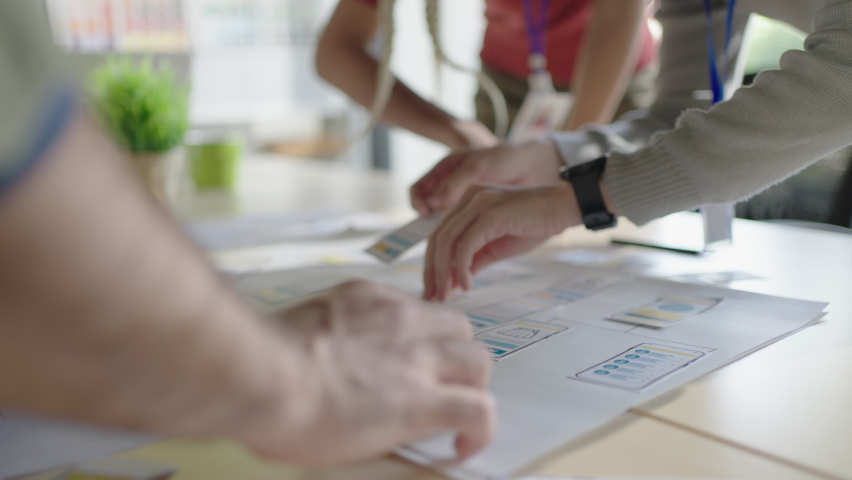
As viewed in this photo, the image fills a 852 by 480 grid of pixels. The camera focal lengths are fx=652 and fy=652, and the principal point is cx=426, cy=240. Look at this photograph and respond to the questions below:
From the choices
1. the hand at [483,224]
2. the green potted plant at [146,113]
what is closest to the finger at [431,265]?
the hand at [483,224]

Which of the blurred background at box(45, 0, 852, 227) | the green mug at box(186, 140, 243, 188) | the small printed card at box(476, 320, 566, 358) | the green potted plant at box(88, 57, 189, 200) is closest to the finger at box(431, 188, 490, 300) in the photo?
the small printed card at box(476, 320, 566, 358)

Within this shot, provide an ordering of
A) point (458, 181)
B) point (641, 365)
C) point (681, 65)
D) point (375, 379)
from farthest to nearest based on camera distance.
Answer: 1. point (681, 65)
2. point (458, 181)
3. point (641, 365)
4. point (375, 379)

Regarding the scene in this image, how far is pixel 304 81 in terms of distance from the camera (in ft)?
12.8

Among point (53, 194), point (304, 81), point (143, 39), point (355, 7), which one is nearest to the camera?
point (53, 194)

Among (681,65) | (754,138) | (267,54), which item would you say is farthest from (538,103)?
(267,54)

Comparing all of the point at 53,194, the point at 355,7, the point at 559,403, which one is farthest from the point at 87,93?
the point at 355,7

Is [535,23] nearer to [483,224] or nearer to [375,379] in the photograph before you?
[483,224]

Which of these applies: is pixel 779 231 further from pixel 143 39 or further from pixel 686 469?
pixel 143 39

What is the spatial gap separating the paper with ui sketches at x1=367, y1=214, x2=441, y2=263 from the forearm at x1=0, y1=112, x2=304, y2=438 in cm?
63

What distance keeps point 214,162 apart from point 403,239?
0.90 metres

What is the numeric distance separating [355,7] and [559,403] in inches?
40.8

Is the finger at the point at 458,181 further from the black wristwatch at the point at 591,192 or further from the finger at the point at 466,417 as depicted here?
the finger at the point at 466,417

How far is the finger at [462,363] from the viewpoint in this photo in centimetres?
43

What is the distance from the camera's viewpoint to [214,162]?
5.55ft
